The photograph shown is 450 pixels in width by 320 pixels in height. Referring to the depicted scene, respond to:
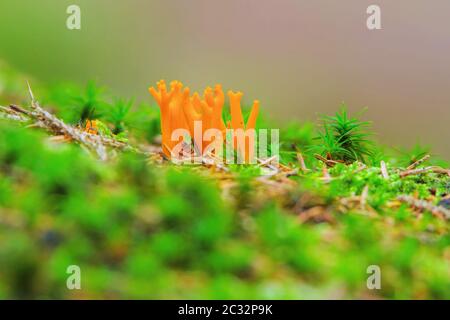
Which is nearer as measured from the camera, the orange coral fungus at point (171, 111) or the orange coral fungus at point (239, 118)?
the orange coral fungus at point (171, 111)

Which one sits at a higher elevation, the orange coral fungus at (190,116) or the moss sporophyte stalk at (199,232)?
the orange coral fungus at (190,116)

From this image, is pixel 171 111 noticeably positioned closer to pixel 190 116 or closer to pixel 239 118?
pixel 190 116

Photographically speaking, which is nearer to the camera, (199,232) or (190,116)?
(199,232)

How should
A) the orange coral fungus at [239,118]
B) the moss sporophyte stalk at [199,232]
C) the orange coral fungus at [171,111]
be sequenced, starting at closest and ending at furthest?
the moss sporophyte stalk at [199,232]
the orange coral fungus at [171,111]
the orange coral fungus at [239,118]

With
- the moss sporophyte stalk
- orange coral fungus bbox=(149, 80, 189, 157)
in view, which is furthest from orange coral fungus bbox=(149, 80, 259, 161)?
the moss sporophyte stalk

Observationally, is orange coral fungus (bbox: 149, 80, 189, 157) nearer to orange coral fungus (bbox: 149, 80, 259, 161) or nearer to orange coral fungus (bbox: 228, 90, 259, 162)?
orange coral fungus (bbox: 149, 80, 259, 161)

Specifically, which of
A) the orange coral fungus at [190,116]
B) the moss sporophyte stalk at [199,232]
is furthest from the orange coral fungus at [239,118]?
the moss sporophyte stalk at [199,232]

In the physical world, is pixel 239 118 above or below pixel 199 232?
above

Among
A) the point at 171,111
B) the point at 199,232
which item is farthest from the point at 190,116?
the point at 199,232

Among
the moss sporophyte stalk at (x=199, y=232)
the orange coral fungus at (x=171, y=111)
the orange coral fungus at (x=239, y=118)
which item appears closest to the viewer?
the moss sporophyte stalk at (x=199, y=232)

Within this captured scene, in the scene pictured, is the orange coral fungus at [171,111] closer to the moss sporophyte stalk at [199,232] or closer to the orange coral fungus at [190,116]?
the orange coral fungus at [190,116]

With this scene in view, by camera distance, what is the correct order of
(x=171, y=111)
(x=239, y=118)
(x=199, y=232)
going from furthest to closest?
(x=239, y=118)
(x=171, y=111)
(x=199, y=232)

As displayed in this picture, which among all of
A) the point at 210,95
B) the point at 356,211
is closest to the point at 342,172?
the point at 356,211
